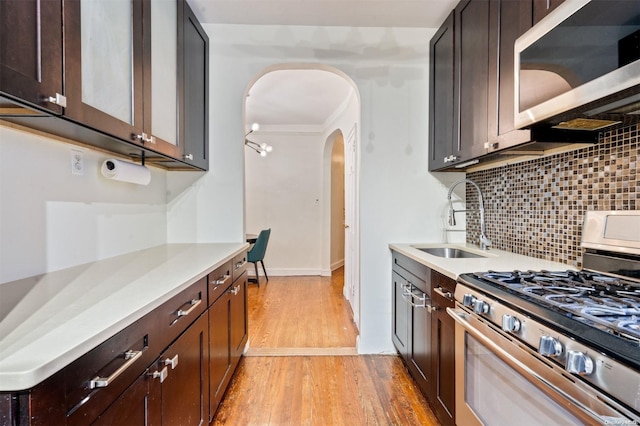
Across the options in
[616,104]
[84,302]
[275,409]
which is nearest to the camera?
[84,302]

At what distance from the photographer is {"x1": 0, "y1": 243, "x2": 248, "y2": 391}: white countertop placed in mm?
591

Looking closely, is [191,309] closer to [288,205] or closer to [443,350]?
[443,350]

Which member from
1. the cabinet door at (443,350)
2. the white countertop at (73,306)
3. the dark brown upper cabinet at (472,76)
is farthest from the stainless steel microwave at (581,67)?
the white countertop at (73,306)

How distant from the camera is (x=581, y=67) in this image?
3.37 feet

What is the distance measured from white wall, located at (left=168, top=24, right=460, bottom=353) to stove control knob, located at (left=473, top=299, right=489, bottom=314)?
1.29m

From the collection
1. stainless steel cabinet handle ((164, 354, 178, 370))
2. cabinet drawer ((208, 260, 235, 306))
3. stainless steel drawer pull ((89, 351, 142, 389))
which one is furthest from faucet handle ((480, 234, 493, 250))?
stainless steel drawer pull ((89, 351, 142, 389))

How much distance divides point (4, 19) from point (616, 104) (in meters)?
1.80

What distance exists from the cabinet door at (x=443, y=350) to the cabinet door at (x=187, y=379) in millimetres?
1144

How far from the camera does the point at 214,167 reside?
237cm

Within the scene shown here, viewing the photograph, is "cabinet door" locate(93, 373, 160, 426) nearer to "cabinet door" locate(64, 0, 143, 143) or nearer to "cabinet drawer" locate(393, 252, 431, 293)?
"cabinet door" locate(64, 0, 143, 143)

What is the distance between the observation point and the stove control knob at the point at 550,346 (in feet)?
2.59

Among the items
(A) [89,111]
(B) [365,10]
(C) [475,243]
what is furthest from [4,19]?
(C) [475,243]

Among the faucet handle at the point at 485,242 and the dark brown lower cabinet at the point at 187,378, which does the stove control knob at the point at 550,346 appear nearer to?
the dark brown lower cabinet at the point at 187,378

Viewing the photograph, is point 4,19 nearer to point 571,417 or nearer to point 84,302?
point 84,302
